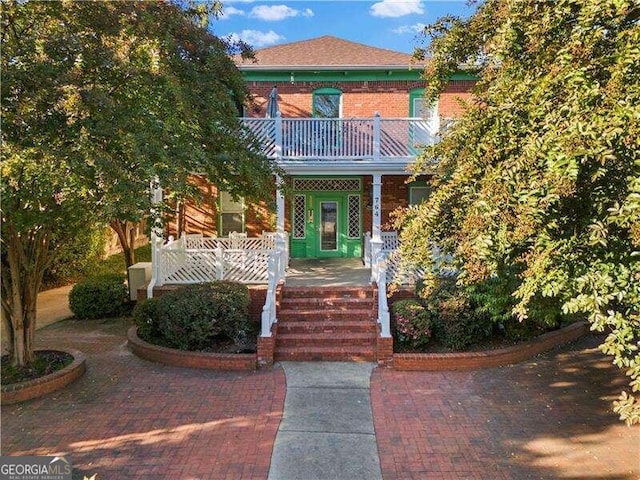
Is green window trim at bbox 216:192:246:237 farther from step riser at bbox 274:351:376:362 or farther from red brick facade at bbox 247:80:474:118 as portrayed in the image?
step riser at bbox 274:351:376:362

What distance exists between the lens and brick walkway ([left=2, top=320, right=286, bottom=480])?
4.88m

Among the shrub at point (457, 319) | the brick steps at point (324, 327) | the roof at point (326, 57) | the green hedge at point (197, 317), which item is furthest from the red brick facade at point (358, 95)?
the brick steps at point (324, 327)

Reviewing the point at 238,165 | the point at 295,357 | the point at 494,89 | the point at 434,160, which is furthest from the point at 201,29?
the point at 295,357

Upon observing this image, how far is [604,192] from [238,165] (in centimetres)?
515

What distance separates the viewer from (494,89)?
449 centimetres

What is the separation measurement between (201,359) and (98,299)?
194 inches

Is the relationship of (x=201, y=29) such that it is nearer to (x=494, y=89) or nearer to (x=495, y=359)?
(x=494, y=89)

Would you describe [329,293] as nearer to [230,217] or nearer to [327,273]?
[327,273]

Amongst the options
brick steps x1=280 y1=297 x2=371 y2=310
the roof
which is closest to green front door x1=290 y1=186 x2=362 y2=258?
the roof

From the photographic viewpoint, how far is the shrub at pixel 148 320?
8.73m

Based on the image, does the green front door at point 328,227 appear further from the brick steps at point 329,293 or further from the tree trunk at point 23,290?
the tree trunk at point 23,290

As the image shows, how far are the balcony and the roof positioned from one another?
2.57 meters

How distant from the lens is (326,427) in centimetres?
569

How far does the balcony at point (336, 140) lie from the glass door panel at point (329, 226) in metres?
2.86
